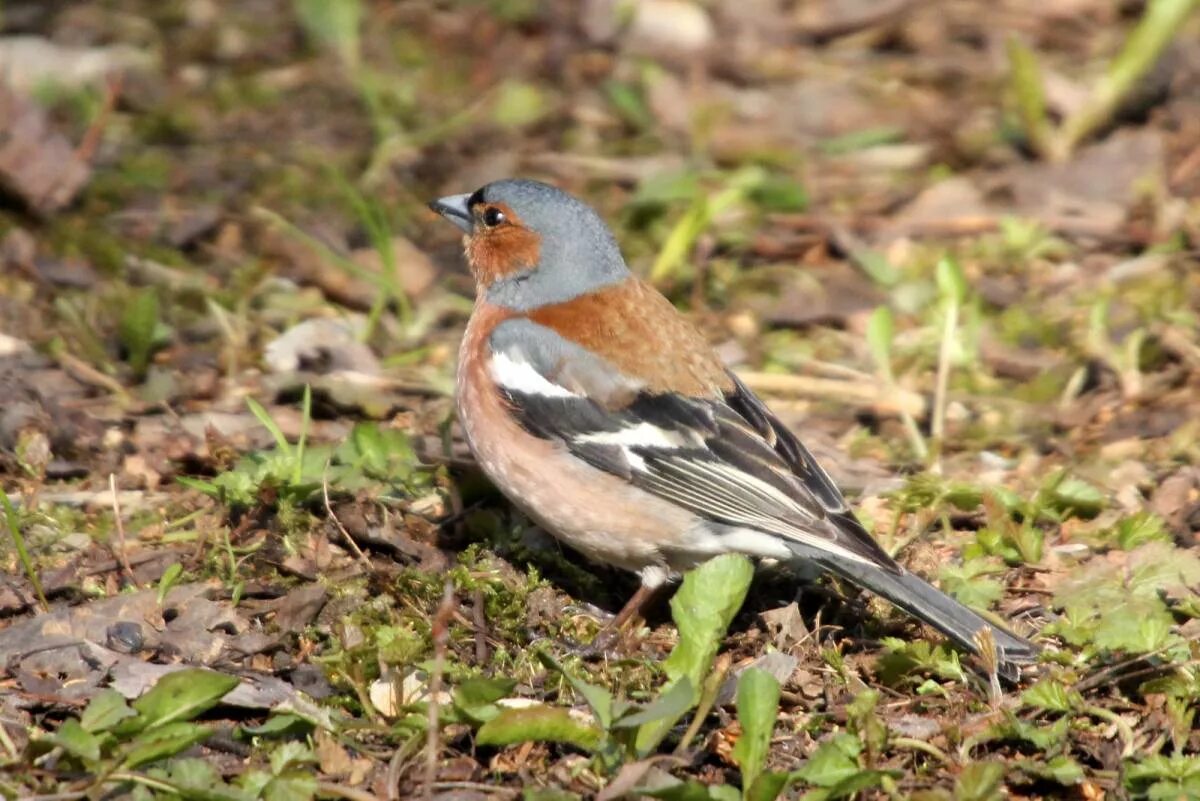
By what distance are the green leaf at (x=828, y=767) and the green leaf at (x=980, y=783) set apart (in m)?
0.26

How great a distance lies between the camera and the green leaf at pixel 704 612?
4.26m

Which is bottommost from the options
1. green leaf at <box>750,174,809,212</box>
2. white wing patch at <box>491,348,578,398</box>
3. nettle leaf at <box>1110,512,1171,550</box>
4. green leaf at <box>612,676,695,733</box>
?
nettle leaf at <box>1110,512,1171,550</box>

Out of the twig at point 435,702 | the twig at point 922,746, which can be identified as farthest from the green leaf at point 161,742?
the twig at point 922,746

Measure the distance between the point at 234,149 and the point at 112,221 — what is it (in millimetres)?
942

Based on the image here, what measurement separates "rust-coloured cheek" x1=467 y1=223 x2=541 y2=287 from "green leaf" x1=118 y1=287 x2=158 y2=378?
4.23 feet

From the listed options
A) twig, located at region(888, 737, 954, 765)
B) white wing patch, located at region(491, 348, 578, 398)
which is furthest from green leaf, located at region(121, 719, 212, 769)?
twig, located at region(888, 737, 954, 765)

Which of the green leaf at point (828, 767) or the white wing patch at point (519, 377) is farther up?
the white wing patch at point (519, 377)

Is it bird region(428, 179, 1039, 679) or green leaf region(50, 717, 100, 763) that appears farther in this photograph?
bird region(428, 179, 1039, 679)

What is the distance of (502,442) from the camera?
5.03 meters

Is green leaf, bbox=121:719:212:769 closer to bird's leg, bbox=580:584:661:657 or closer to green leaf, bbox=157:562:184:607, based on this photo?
green leaf, bbox=157:562:184:607

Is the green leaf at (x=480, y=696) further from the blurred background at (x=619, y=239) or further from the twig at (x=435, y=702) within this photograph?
the blurred background at (x=619, y=239)

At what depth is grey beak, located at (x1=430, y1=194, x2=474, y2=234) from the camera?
5891 millimetres

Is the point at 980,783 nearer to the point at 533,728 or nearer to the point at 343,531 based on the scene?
the point at 533,728

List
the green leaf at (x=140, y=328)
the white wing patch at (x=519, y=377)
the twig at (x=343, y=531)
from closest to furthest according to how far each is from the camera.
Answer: the twig at (x=343, y=531), the white wing patch at (x=519, y=377), the green leaf at (x=140, y=328)
